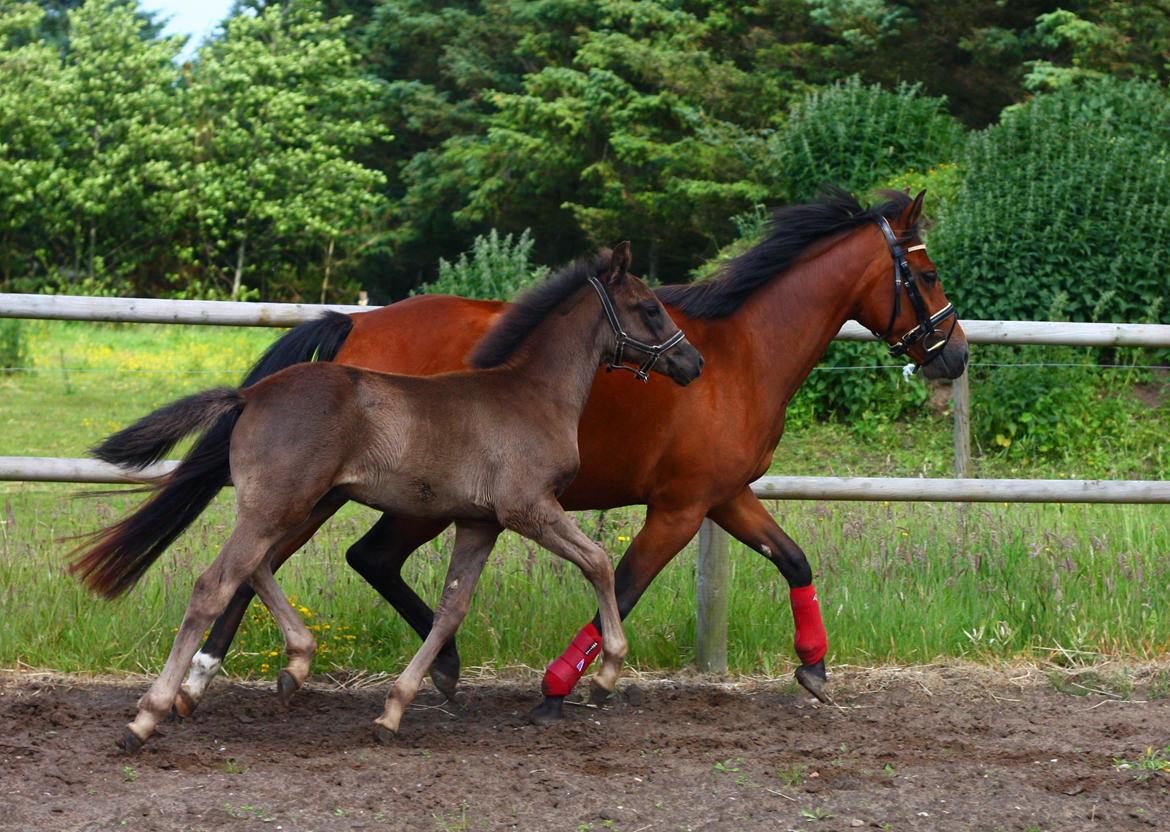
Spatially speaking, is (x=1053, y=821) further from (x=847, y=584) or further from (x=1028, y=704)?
(x=847, y=584)

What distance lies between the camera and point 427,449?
471 centimetres

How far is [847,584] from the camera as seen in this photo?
21.1 feet

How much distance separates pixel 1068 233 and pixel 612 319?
7454 millimetres

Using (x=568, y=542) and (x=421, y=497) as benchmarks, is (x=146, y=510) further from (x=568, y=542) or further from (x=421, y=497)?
(x=568, y=542)

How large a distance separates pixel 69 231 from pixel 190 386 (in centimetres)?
952

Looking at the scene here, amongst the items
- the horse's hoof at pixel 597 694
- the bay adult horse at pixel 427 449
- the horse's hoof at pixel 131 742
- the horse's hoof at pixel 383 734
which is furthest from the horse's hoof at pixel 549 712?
the horse's hoof at pixel 131 742

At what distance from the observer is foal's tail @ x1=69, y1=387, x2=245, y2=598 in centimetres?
475

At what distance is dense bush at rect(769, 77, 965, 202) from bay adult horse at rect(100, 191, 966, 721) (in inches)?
317

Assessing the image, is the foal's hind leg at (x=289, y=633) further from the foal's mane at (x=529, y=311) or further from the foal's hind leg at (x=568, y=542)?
the foal's mane at (x=529, y=311)

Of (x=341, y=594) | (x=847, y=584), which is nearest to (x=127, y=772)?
(x=341, y=594)

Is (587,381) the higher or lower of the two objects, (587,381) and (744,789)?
the higher

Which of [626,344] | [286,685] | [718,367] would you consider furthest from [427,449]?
[718,367]

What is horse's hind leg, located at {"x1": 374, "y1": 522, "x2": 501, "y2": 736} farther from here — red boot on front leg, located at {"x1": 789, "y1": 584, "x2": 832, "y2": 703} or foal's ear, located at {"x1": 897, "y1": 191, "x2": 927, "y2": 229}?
foal's ear, located at {"x1": 897, "y1": 191, "x2": 927, "y2": 229}

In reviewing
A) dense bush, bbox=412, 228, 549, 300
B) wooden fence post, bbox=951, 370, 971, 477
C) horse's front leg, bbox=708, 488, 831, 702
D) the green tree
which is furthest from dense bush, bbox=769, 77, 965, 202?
the green tree
